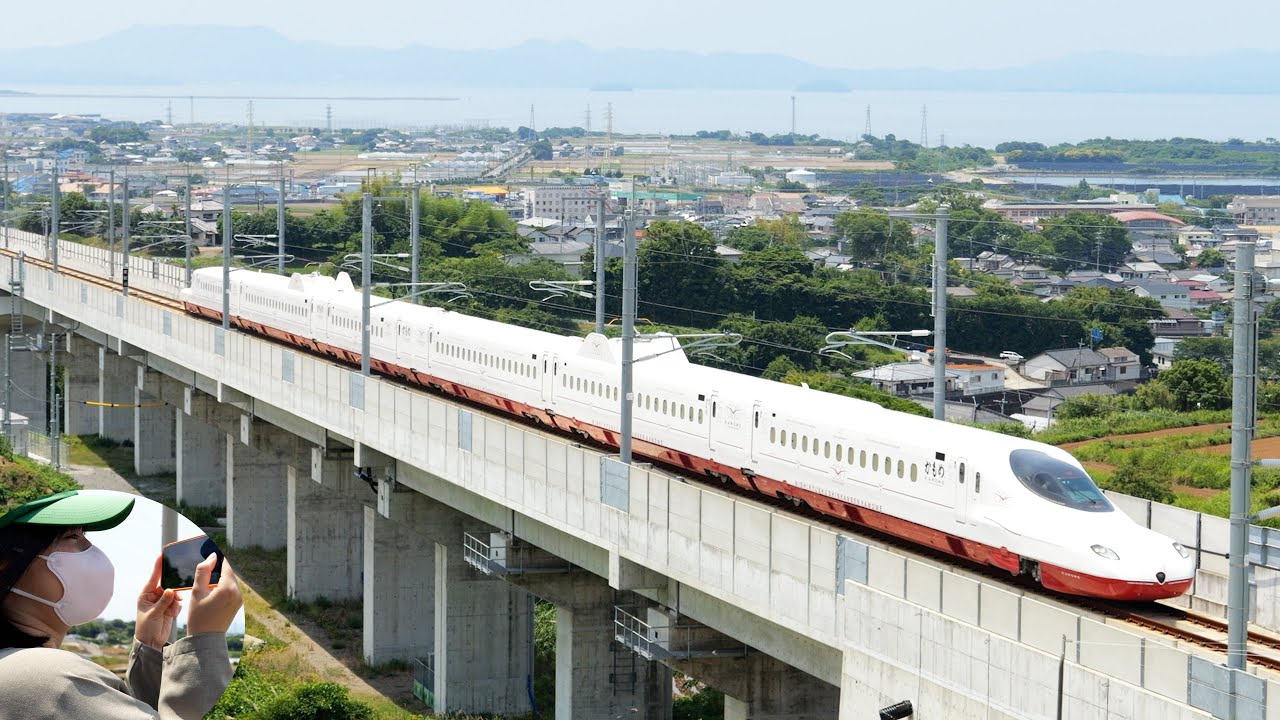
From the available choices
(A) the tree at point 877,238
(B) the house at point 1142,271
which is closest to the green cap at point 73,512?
(A) the tree at point 877,238

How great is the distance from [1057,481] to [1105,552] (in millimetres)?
1861

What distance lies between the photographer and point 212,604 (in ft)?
18.3

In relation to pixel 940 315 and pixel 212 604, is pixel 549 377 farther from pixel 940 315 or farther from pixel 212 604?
pixel 212 604

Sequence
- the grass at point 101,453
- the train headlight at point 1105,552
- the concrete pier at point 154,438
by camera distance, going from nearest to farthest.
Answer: the train headlight at point 1105,552 → the concrete pier at point 154,438 → the grass at point 101,453

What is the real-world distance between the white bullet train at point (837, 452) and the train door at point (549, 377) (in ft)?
0.13

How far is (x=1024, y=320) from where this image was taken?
106 metres

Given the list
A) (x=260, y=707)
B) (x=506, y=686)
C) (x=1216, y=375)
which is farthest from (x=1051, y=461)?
(x=1216, y=375)

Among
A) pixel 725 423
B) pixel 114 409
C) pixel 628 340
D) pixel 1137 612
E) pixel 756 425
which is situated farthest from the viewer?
pixel 114 409

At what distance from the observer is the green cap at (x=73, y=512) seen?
5.25 m

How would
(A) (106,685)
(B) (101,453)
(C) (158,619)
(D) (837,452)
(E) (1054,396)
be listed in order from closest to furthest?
(A) (106,685) < (C) (158,619) < (D) (837,452) < (B) (101,453) < (E) (1054,396)

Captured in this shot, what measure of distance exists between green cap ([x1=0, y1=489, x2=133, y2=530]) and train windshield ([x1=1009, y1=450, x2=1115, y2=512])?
73.1 feet

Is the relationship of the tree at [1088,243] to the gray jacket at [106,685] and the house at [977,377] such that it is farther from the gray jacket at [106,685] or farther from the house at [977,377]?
the gray jacket at [106,685]

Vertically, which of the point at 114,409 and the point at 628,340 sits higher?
the point at 628,340

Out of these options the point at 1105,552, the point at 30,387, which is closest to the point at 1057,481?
the point at 1105,552
